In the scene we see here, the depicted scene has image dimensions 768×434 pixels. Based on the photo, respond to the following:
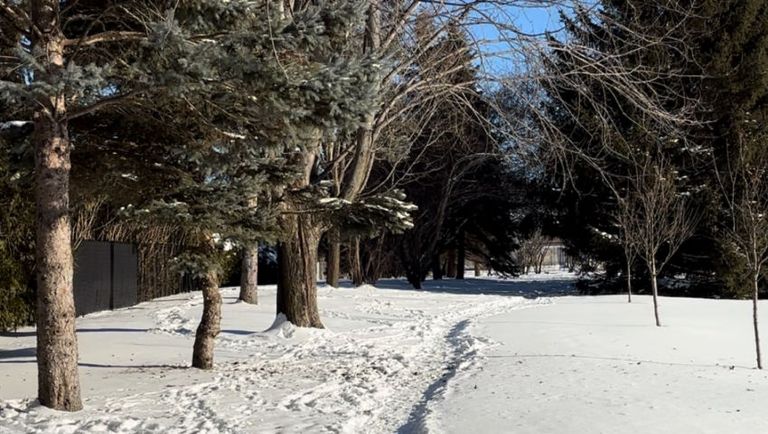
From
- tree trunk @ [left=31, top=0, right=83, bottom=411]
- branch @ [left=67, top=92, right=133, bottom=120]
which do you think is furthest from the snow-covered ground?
branch @ [left=67, top=92, right=133, bottom=120]

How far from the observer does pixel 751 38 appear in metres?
24.0

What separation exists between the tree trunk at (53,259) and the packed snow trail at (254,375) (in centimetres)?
32

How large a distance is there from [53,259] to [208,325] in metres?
2.93

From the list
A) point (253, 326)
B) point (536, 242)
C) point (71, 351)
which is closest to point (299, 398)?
point (71, 351)

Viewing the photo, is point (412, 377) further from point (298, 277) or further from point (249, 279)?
point (249, 279)

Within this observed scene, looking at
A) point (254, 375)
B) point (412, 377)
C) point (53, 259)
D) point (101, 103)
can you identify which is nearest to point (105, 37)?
point (101, 103)

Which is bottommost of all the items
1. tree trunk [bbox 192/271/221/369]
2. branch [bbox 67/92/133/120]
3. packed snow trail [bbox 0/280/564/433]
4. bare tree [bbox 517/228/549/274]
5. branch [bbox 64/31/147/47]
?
packed snow trail [bbox 0/280/564/433]

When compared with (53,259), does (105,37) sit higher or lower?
higher

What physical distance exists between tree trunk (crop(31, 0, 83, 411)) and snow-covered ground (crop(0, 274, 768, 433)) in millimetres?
337

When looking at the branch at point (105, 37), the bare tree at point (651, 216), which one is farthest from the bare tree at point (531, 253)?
the branch at point (105, 37)

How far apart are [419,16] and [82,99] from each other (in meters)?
6.66

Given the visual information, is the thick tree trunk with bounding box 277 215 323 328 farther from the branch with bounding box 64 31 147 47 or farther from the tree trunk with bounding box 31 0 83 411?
the tree trunk with bounding box 31 0 83 411

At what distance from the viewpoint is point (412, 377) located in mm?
8742

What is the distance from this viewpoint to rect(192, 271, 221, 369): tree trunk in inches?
355
